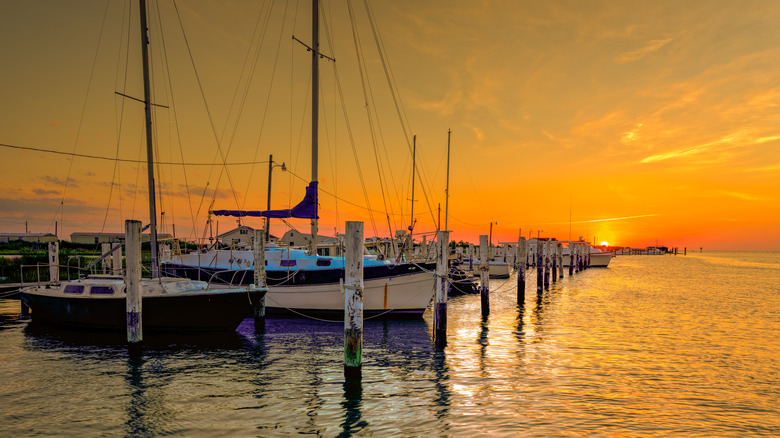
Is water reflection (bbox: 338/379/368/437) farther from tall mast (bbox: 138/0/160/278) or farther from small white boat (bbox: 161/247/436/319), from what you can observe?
tall mast (bbox: 138/0/160/278)

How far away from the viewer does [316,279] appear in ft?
72.5

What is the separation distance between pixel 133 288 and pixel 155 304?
102 inches

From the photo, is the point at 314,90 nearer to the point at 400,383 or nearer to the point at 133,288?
the point at 133,288

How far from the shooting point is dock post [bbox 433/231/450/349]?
1639cm

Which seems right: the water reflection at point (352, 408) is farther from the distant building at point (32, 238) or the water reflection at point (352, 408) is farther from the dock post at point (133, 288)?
the distant building at point (32, 238)

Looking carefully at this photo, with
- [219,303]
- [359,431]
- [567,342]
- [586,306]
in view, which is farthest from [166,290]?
[586,306]

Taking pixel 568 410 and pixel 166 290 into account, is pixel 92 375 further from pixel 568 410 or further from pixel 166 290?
pixel 568 410

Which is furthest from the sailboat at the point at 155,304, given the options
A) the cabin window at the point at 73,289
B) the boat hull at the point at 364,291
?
the boat hull at the point at 364,291

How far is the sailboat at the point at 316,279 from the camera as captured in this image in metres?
21.9

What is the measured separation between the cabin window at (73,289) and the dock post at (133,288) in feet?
17.5

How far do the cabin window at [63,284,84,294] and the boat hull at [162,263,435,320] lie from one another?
16.0 ft

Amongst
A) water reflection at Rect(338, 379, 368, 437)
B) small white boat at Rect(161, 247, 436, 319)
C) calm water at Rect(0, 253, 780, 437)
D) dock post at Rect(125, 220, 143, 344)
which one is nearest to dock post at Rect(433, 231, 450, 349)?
calm water at Rect(0, 253, 780, 437)

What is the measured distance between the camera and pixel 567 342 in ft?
60.1

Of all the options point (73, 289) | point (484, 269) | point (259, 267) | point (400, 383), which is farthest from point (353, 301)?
point (73, 289)
